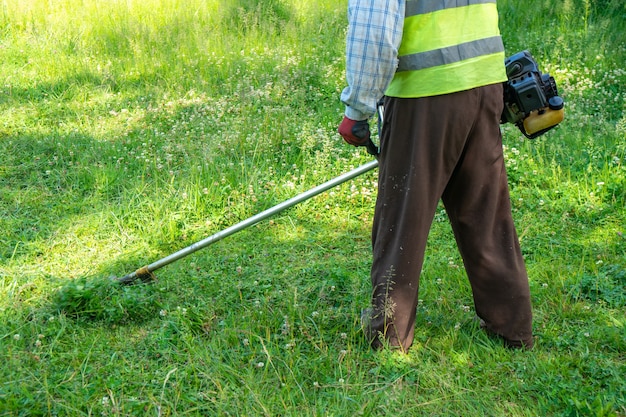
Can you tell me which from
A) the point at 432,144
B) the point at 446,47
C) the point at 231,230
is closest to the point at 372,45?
the point at 446,47

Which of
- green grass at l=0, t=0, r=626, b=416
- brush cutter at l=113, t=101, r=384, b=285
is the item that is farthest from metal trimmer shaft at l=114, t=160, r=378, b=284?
green grass at l=0, t=0, r=626, b=416

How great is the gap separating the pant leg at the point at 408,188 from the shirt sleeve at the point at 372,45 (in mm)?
182

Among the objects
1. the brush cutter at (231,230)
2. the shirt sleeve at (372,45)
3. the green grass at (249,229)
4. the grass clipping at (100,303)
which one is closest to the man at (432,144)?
the shirt sleeve at (372,45)

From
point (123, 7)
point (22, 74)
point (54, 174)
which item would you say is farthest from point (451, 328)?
point (123, 7)

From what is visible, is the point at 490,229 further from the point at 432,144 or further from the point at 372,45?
the point at 372,45

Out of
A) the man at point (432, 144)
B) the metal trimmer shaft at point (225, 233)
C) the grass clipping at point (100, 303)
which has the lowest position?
the grass clipping at point (100, 303)

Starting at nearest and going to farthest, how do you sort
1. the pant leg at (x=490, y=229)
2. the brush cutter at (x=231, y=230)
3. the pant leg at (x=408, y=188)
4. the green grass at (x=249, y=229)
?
the pant leg at (x=408, y=188), the pant leg at (x=490, y=229), the green grass at (x=249, y=229), the brush cutter at (x=231, y=230)

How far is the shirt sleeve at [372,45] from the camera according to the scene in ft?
8.20

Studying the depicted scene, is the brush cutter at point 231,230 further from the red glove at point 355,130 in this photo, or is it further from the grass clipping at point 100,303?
the red glove at point 355,130

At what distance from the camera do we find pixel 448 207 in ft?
9.80

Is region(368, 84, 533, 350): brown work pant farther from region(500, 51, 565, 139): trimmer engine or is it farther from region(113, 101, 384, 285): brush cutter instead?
region(113, 101, 384, 285): brush cutter

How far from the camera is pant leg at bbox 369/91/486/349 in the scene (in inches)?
106

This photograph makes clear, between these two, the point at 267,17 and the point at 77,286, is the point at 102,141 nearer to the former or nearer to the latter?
the point at 77,286

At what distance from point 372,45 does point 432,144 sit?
484 mm
